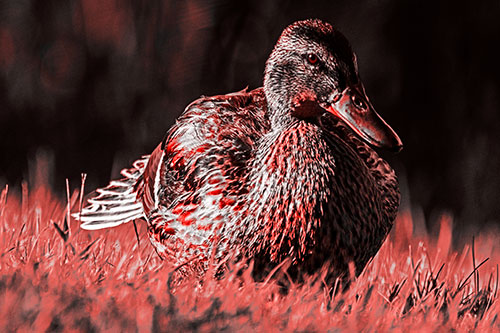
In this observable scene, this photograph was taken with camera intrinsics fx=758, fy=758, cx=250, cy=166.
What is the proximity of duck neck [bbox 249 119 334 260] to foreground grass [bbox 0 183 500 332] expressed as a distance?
0.49 feet

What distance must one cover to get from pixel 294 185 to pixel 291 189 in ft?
0.05

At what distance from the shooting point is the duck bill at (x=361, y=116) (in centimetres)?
242

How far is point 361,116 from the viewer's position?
2441 millimetres

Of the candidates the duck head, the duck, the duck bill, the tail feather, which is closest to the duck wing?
the duck

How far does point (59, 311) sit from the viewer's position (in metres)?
1.81

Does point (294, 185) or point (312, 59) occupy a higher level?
point (312, 59)

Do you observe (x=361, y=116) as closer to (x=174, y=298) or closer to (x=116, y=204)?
(x=174, y=298)

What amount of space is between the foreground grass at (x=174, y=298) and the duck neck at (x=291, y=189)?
15 cm

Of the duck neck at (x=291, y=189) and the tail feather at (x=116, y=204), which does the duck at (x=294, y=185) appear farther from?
the tail feather at (x=116, y=204)

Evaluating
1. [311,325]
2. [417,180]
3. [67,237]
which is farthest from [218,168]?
[417,180]

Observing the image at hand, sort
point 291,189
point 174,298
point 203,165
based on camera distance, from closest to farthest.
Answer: point 174,298 → point 291,189 → point 203,165

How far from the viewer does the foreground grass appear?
1.82 metres

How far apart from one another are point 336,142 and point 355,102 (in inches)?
6.4

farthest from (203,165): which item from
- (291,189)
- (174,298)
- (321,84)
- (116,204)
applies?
(116,204)
